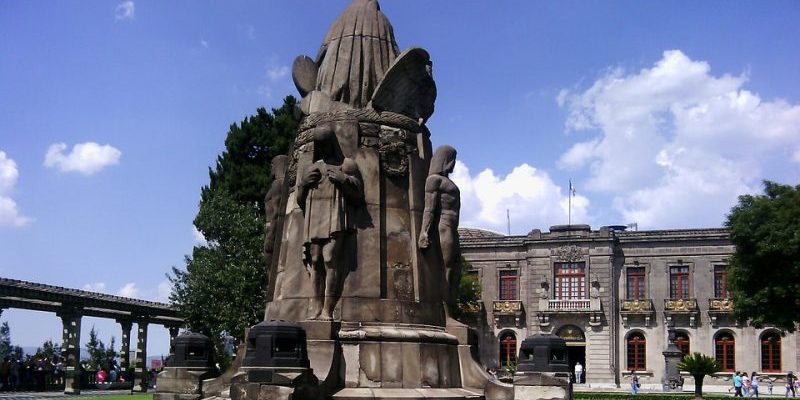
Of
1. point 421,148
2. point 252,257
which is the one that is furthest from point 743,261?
point 421,148

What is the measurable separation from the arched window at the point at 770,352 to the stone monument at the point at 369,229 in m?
A: 47.0

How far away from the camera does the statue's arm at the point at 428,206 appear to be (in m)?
14.3

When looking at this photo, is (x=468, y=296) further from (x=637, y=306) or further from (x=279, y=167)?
(x=279, y=167)

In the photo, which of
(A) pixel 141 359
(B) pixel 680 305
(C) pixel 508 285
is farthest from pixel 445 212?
(C) pixel 508 285

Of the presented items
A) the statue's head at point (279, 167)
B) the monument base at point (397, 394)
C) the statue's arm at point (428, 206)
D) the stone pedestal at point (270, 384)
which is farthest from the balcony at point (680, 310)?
the stone pedestal at point (270, 384)

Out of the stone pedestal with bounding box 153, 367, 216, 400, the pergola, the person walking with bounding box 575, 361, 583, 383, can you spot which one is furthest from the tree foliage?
the person walking with bounding box 575, 361, 583, 383

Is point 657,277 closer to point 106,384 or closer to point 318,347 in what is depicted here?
point 106,384

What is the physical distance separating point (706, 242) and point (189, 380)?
4903cm

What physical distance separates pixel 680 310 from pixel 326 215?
4838 cm

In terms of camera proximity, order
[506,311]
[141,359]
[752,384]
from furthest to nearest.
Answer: [506,311]
[752,384]
[141,359]

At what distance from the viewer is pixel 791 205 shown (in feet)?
119

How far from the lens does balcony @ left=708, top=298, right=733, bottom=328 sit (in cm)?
5631

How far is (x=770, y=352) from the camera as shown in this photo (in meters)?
55.6

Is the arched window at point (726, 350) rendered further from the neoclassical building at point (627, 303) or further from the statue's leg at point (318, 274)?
the statue's leg at point (318, 274)
